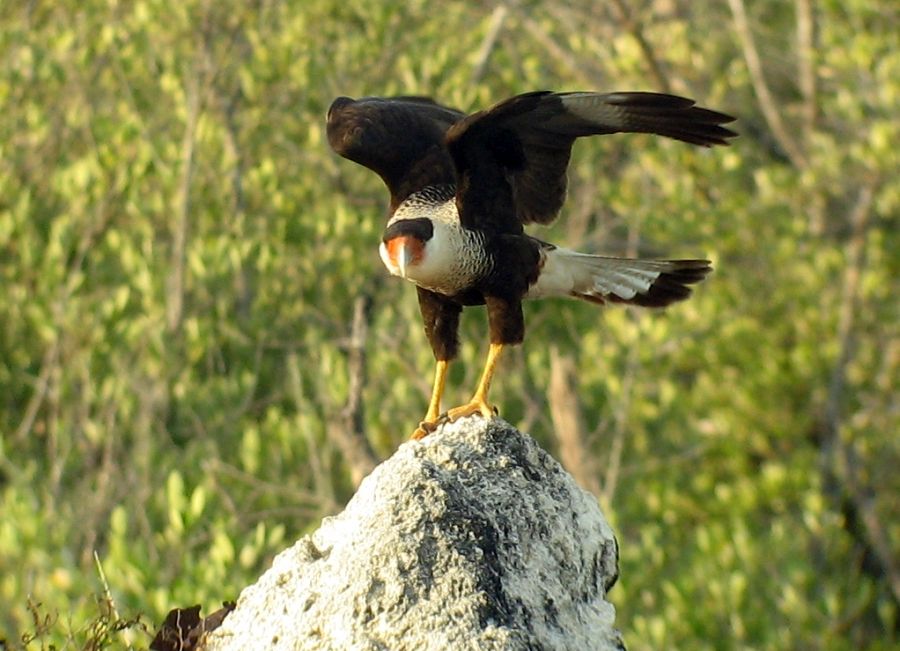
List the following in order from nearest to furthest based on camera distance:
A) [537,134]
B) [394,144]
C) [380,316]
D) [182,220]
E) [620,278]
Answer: [537,134], [394,144], [620,278], [182,220], [380,316]

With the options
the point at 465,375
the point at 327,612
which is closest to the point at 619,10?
the point at 465,375

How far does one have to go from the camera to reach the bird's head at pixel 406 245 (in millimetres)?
5652

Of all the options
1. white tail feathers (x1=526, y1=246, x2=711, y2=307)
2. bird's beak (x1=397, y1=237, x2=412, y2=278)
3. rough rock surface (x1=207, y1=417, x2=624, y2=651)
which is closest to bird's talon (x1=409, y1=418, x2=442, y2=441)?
bird's beak (x1=397, y1=237, x2=412, y2=278)

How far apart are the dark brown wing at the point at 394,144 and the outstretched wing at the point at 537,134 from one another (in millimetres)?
230

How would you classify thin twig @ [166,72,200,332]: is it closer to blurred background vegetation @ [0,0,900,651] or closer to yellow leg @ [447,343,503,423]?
blurred background vegetation @ [0,0,900,651]

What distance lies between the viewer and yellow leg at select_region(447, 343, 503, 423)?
17.9 feet

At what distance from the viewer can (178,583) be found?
685cm

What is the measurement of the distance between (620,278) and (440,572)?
9.28 feet

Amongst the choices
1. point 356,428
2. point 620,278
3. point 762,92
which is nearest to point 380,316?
point 356,428

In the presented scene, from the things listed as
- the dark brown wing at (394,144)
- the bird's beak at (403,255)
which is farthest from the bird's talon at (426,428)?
the dark brown wing at (394,144)

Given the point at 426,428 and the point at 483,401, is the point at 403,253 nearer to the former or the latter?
the point at 483,401

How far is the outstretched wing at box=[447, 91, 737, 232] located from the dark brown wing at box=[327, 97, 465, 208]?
0.23m

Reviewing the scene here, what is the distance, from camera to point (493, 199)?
604cm

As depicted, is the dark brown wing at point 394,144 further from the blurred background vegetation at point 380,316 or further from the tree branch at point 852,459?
the tree branch at point 852,459
